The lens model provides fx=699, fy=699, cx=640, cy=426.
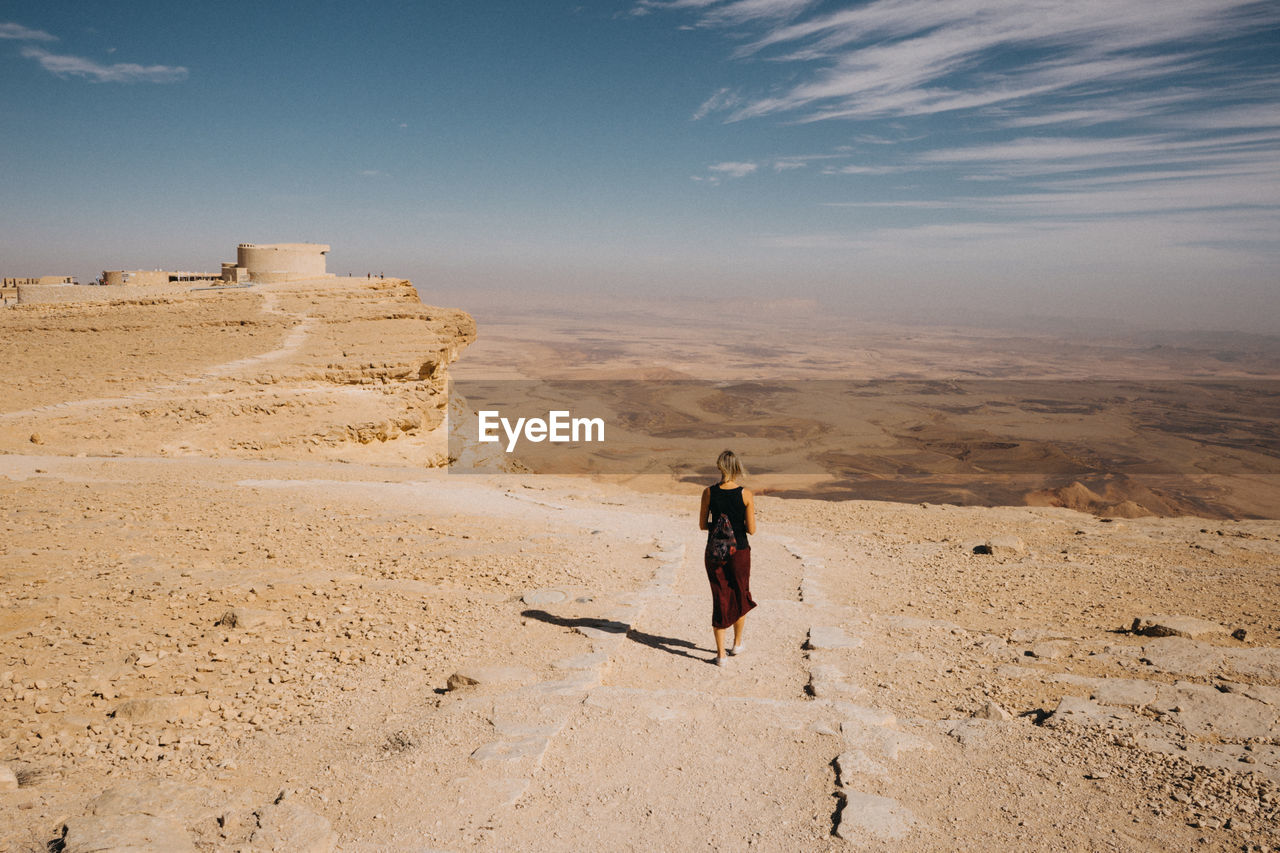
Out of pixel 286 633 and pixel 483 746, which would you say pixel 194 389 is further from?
pixel 483 746

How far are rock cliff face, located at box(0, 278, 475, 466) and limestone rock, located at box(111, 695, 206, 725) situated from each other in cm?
1016

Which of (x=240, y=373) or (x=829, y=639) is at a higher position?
(x=240, y=373)

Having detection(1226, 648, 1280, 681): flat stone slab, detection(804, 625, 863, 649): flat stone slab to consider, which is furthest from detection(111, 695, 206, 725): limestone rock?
detection(1226, 648, 1280, 681): flat stone slab

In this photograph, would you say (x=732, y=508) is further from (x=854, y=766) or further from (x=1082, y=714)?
(x=1082, y=714)

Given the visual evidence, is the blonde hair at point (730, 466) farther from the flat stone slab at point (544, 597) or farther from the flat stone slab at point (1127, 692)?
the flat stone slab at point (1127, 692)

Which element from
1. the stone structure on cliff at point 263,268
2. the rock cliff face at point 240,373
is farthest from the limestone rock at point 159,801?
the stone structure on cliff at point 263,268

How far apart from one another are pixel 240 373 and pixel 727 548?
42.3 feet

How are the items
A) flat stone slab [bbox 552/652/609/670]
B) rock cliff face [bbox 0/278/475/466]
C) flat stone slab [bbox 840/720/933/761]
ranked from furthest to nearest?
rock cliff face [bbox 0/278/475/466] < flat stone slab [bbox 552/652/609/670] < flat stone slab [bbox 840/720/933/761]

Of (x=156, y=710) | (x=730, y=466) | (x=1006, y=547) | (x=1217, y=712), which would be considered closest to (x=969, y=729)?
(x=1217, y=712)

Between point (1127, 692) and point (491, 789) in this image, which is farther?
point (1127, 692)

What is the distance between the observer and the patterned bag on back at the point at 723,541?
5070 mm

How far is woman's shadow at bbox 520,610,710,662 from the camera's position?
5.38 metres

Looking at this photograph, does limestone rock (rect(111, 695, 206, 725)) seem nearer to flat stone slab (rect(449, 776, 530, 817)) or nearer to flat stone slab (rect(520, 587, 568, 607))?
flat stone slab (rect(449, 776, 530, 817))

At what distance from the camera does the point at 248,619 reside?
5324 mm
